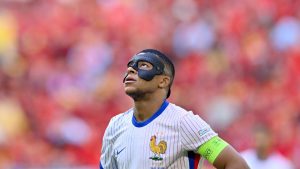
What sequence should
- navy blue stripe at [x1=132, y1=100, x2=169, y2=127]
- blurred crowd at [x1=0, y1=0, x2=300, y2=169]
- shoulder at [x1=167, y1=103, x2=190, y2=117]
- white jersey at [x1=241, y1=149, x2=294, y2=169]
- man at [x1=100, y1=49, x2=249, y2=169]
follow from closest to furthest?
man at [x1=100, y1=49, x2=249, y2=169]
shoulder at [x1=167, y1=103, x2=190, y2=117]
navy blue stripe at [x1=132, y1=100, x2=169, y2=127]
white jersey at [x1=241, y1=149, x2=294, y2=169]
blurred crowd at [x1=0, y1=0, x2=300, y2=169]

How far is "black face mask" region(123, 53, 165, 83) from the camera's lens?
6059mm

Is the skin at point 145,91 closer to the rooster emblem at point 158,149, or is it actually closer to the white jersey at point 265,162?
the rooster emblem at point 158,149

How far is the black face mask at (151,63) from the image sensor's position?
6.06m

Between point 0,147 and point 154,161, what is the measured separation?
686 cm

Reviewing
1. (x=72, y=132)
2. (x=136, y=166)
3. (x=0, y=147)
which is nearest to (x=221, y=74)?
(x=72, y=132)

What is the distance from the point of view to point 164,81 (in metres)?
6.13

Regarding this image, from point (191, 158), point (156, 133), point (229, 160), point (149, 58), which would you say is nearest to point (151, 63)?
point (149, 58)

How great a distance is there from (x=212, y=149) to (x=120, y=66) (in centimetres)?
775

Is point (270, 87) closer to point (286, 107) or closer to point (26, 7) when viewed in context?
point (286, 107)

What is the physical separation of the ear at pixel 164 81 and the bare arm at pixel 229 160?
65cm

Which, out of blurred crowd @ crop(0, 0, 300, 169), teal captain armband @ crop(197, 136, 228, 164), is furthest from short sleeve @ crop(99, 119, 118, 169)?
blurred crowd @ crop(0, 0, 300, 169)

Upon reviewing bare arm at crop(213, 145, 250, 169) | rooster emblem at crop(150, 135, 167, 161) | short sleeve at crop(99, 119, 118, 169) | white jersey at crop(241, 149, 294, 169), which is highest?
white jersey at crop(241, 149, 294, 169)

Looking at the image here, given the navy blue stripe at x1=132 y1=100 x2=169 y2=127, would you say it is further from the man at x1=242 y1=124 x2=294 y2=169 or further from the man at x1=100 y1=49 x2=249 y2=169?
the man at x1=242 y1=124 x2=294 y2=169

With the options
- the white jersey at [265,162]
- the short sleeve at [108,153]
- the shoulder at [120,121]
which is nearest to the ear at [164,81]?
the shoulder at [120,121]
